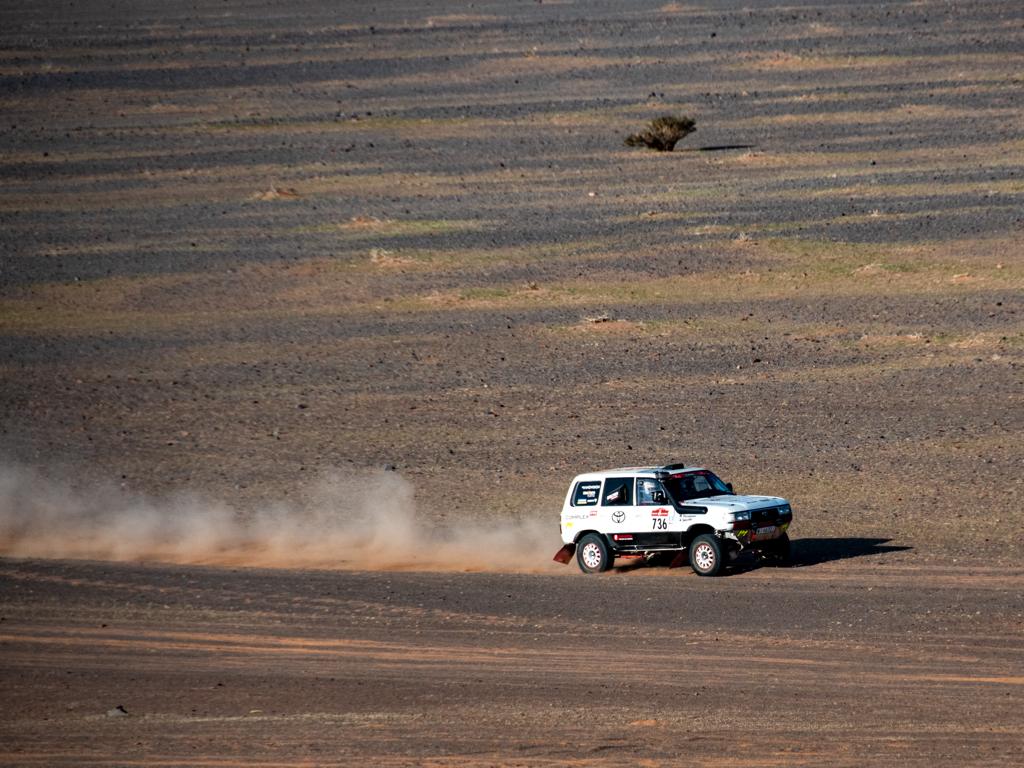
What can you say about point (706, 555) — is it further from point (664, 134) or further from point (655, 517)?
point (664, 134)

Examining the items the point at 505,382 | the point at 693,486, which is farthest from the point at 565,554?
the point at 505,382

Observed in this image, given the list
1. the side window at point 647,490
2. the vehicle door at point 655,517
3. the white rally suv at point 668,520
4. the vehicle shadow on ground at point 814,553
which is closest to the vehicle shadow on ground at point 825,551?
the vehicle shadow on ground at point 814,553

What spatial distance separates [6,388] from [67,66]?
40860mm

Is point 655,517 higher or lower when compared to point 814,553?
higher

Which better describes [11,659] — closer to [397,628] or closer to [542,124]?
[397,628]

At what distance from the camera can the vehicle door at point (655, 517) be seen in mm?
21766

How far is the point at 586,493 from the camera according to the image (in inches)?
896

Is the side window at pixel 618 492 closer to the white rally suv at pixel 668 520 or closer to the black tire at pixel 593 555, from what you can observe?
the white rally suv at pixel 668 520

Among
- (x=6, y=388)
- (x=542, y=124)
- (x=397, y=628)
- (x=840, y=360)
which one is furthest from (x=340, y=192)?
(x=397, y=628)

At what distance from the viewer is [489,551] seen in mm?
24188

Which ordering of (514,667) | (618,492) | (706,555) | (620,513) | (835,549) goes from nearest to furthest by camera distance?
(514,667) < (706,555) < (620,513) < (618,492) < (835,549)

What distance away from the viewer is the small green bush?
53.9m

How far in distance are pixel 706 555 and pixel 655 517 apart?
3.07 feet

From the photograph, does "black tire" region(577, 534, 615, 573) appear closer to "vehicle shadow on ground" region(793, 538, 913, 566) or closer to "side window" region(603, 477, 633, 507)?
"side window" region(603, 477, 633, 507)
